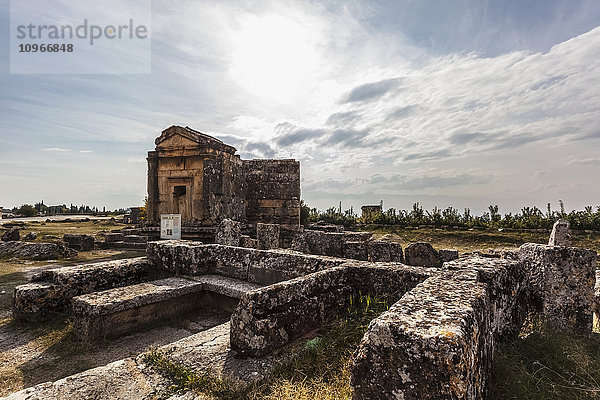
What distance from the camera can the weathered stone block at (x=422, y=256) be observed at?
961cm

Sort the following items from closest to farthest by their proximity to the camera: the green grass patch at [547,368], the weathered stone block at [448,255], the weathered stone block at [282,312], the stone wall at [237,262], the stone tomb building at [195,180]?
1. the green grass patch at [547,368]
2. the weathered stone block at [282,312]
3. the stone wall at [237,262]
4. the weathered stone block at [448,255]
5. the stone tomb building at [195,180]

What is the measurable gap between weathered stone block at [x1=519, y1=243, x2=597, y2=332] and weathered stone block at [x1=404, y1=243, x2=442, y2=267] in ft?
18.8

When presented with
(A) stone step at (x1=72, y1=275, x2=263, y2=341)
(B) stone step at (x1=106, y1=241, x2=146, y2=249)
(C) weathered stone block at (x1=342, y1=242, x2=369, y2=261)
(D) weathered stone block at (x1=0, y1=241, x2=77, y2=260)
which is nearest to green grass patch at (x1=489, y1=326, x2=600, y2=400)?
(A) stone step at (x1=72, y1=275, x2=263, y2=341)

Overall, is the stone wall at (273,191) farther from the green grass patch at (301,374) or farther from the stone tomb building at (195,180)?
the green grass patch at (301,374)

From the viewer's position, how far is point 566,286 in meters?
3.82

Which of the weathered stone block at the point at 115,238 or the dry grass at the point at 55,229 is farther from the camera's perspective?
the dry grass at the point at 55,229

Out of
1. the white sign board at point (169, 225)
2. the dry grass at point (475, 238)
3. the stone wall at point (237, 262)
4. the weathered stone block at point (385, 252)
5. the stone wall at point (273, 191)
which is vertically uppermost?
the stone wall at point (273, 191)

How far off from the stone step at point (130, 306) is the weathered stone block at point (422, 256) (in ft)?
22.3

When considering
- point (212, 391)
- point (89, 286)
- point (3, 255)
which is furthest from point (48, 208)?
point (212, 391)

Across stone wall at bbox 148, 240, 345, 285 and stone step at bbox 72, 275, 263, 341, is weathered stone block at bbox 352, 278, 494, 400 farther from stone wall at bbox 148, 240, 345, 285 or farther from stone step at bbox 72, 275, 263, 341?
stone step at bbox 72, 275, 263, 341

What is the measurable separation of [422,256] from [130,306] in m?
8.04

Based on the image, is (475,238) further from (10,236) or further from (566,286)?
(10,236)

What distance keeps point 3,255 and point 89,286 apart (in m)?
8.22

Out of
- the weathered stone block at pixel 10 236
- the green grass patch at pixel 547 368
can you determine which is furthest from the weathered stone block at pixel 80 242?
the green grass patch at pixel 547 368
